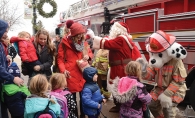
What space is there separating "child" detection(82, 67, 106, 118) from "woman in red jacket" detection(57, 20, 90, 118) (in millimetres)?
567

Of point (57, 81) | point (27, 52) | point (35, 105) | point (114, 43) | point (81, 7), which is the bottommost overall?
point (35, 105)

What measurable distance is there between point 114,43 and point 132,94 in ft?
4.09

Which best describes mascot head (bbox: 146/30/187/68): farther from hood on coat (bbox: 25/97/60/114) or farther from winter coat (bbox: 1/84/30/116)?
winter coat (bbox: 1/84/30/116)

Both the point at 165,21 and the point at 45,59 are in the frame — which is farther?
the point at 165,21

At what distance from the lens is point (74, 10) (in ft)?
41.8

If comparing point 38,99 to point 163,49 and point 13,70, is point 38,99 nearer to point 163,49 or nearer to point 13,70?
point 13,70

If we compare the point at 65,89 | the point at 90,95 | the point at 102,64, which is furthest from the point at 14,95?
the point at 102,64

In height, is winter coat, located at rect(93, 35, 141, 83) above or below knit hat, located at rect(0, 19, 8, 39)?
below

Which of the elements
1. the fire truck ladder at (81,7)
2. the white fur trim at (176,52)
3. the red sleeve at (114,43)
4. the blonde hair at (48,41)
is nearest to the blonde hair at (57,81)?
the blonde hair at (48,41)

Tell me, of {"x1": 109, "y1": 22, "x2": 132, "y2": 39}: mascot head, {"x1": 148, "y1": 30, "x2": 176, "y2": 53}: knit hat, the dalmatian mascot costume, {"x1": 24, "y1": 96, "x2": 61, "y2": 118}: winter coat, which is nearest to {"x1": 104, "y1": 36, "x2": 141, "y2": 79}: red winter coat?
{"x1": 109, "y1": 22, "x2": 132, "y2": 39}: mascot head

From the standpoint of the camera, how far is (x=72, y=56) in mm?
4023

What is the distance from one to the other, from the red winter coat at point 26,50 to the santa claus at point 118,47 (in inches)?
41.0

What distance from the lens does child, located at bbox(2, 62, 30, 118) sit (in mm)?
3259

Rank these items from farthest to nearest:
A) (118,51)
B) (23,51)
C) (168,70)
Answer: (118,51) → (23,51) → (168,70)
